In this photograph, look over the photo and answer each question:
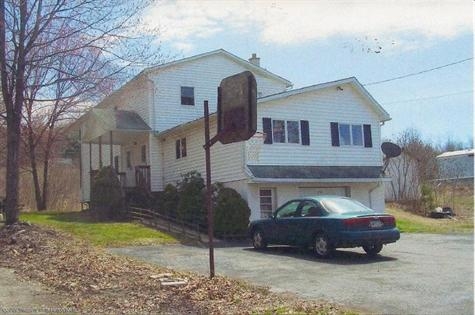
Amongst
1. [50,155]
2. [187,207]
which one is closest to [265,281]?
[187,207]

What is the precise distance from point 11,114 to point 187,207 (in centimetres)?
732

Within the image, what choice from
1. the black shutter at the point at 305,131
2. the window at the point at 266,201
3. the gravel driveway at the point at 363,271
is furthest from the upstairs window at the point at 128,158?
the gravel driveway at the point at 363,271

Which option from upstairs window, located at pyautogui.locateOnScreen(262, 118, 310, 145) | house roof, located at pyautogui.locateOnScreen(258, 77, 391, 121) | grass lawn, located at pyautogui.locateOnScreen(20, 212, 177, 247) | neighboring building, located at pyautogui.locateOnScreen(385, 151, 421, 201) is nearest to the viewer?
grass lawn, located at pyautogui.locateOnScreen(20, 212, 177, 247)

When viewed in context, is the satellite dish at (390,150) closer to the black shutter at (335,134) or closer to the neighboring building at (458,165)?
the black shutter at (335,134)

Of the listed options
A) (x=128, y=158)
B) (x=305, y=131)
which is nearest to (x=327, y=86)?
(x=305, y=131)

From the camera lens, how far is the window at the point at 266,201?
21812 millimetres

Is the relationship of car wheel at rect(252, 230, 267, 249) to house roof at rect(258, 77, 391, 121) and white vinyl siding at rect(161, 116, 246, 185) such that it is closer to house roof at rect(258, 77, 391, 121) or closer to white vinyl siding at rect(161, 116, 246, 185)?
white vinyl siding at rect(161, 116, 246, 185)

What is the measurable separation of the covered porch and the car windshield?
13.9 meters

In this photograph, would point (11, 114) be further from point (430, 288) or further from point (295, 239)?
point (430, 288)

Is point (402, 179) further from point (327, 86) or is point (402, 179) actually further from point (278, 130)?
point (278, 130)

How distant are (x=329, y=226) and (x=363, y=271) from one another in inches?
81.5

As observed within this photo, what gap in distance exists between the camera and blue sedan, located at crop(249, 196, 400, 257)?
12.6 meters

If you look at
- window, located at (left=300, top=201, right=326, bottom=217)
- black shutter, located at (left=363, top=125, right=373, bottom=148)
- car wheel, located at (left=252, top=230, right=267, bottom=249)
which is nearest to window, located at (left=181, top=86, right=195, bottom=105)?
black shutter, located at (left=363, top=125, right=373, bottom=148)

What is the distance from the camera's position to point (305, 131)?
2283cm
